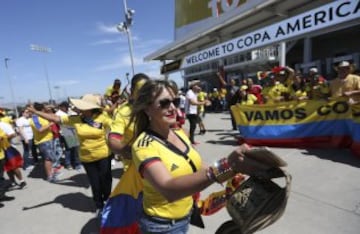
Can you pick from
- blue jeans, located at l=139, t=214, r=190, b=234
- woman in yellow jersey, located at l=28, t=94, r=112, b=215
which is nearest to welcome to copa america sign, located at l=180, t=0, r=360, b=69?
woman in yellow jersey, located at l=28, t=94, r=112, b=215

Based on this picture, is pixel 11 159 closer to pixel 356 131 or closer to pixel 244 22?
pixel 356 131

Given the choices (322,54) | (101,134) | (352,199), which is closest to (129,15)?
(322,54)

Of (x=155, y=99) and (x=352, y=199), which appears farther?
(x=352, y=199)

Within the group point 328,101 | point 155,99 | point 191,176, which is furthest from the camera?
point 328,101

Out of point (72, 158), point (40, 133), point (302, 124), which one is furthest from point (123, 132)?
point (72, 158)

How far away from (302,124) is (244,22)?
16580mm

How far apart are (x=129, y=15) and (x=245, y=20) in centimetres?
811

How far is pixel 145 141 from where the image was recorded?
1853 millimetres

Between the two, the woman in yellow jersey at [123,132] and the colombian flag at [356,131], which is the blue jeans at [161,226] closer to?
the woman in yellow jersey at [123,132]

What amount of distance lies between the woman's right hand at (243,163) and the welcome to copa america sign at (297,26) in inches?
295

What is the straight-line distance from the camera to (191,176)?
1466mm

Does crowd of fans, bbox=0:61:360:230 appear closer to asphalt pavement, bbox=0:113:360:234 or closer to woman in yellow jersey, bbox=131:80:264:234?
woman in yellow jersey, bbox=131:80:264:234

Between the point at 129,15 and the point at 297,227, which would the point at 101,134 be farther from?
the point at 129,15

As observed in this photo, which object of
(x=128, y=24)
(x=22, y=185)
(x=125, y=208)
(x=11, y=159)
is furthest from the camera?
(x=128, y=24)
